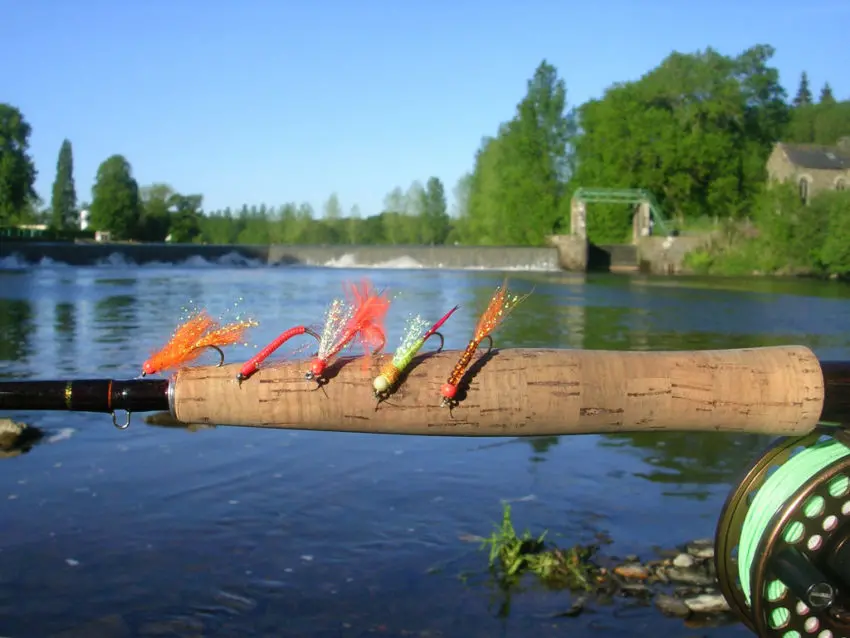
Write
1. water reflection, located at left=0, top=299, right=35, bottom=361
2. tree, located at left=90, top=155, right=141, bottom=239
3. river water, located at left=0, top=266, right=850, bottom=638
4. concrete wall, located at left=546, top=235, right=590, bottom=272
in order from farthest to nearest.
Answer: tree, located at left=90, top=155, right=141, bottom=239, concrete wall, located at left=546, top=235, right=590, bottom=272, water reflection, located at left=0, top=299, right=35, bottom=361, river water, located at left=0, top=266, right=850, bottom=638

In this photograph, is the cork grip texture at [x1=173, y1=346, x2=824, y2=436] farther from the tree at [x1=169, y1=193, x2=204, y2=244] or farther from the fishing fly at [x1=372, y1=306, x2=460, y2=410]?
the tree at [x1=169, y1=193, x2=204, y2=244]

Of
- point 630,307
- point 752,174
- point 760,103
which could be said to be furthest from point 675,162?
point 630,307

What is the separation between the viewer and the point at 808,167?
229 ft

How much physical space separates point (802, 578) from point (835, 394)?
41 centimetres

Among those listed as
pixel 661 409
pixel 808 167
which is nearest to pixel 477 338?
pixel 661 409

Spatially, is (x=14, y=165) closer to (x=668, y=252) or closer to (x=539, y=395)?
(x=668, y=252)

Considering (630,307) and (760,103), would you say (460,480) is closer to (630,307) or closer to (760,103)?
(630,307)

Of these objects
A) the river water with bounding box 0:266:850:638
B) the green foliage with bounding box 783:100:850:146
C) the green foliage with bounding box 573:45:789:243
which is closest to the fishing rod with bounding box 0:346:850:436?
the river water with bounding box 0:266:850:638

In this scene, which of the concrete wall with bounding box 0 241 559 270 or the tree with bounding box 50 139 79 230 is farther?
the tree with bounding box 50 139 79 230

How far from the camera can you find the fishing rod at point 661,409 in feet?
6.88

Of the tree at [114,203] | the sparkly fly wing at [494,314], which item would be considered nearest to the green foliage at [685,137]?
the tree at [114,203]

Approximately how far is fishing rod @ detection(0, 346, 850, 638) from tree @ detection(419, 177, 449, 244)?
10698 centimetres

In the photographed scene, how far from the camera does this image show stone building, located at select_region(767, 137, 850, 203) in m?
68.9

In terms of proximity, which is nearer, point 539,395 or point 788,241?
point 539,395
